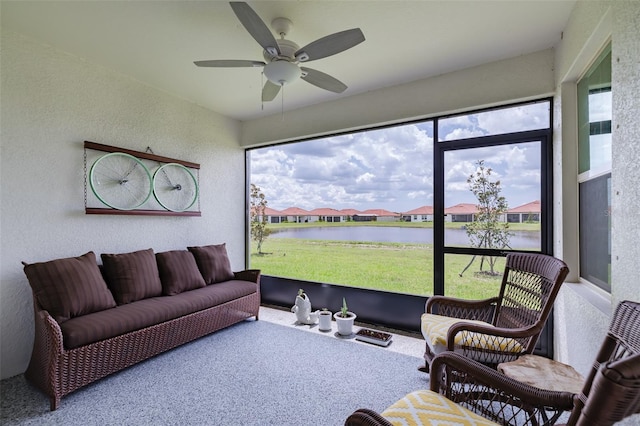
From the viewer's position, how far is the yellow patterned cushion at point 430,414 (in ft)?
3.89

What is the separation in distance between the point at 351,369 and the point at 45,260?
9.51 feet

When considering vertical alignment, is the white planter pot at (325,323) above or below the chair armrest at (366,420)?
below

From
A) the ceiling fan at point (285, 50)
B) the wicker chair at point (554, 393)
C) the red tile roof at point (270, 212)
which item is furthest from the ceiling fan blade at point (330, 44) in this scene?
the red tile roof at point (270, 212)

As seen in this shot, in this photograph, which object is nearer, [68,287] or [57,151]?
[68,287]

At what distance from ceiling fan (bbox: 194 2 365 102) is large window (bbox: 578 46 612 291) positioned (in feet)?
5.29

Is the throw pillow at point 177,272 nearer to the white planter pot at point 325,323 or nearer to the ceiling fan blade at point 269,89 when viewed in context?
the white planter pot at point 325,323

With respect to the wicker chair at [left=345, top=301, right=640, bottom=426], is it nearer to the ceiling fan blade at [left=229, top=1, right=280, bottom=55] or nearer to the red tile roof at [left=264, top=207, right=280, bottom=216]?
the ceiling fan blade at [left=229, top=1, right=280, bottom=55]

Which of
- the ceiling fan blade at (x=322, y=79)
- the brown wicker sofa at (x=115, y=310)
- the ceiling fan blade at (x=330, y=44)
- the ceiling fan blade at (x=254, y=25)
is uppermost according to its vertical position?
the ceiling fan blade at (x=254, y=25)

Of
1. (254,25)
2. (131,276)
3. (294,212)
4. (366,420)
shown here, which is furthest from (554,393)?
(294,212)

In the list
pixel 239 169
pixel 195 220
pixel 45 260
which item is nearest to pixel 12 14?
pixel 45 260

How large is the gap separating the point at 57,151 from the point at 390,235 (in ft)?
11.9

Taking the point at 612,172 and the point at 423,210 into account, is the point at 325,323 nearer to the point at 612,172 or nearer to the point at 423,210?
the point at 423,210

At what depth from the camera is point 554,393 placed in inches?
45.2

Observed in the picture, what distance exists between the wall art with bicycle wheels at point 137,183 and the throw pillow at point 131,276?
53 cm
